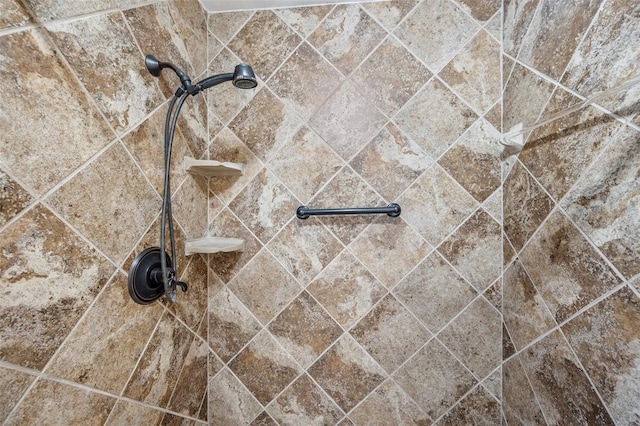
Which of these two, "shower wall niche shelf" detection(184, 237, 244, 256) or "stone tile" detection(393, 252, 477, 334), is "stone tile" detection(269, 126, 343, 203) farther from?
"stone tile" detection(393, 252, 477, 334)

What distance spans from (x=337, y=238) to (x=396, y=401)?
2.28 feet

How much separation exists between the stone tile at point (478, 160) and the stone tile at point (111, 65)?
110 centimetres

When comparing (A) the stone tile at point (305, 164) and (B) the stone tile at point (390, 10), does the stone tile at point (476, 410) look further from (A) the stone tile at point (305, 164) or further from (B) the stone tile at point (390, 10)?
(B) the stone tile at point (390, 10)

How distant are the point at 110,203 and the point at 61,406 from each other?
1.59ft

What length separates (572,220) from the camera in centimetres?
76

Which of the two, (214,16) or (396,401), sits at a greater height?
(214,16)

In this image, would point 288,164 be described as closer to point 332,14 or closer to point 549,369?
point 332,14

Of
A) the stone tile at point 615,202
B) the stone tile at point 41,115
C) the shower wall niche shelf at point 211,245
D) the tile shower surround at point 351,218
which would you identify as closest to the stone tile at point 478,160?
the tile shower surround at point 351,218

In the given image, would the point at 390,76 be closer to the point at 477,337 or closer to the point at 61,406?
the point at 477,337

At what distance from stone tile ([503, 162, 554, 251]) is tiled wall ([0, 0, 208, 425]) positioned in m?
1.22

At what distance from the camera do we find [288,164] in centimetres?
118

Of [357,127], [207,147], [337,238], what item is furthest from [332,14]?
[337,238]

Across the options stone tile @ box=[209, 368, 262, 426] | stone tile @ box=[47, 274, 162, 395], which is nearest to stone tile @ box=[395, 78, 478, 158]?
stone tile @ box=[47, 274, 162, 395]

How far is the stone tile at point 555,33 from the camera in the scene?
29.5 inches
